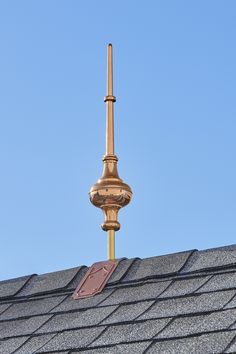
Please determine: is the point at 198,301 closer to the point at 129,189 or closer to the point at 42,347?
the point at 42,347

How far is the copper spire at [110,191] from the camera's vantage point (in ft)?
30.1

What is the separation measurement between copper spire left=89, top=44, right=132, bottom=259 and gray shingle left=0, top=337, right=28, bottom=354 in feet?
6.14

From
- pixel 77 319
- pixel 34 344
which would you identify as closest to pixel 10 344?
pixel 34 344

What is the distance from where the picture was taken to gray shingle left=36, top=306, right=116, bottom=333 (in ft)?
23.3

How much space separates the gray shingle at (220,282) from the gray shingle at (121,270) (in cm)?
86

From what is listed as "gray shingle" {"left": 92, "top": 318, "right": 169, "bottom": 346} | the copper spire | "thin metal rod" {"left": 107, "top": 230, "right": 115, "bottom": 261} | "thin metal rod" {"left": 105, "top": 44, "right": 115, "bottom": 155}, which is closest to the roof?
"gray shingle" {"left": 92, "top": 318, "right": 169, "bottom": 346}

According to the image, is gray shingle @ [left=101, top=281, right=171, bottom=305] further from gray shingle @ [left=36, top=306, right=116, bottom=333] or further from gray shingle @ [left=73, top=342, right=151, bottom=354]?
gray shingle @ [left=73, top=342, right=151, bottom=354]

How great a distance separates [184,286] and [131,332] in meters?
0.63

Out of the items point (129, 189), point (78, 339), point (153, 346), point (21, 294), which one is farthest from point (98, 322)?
point (129, 189)

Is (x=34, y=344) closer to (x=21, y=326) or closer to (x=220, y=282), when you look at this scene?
(x=21, y=326)

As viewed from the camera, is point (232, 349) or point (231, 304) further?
point (231, 304)

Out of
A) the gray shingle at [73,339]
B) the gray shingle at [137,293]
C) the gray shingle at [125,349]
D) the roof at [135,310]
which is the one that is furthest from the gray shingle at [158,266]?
the gray shingle at [125,349]

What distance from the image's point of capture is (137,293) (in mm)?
7379

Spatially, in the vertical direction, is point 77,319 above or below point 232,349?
above
